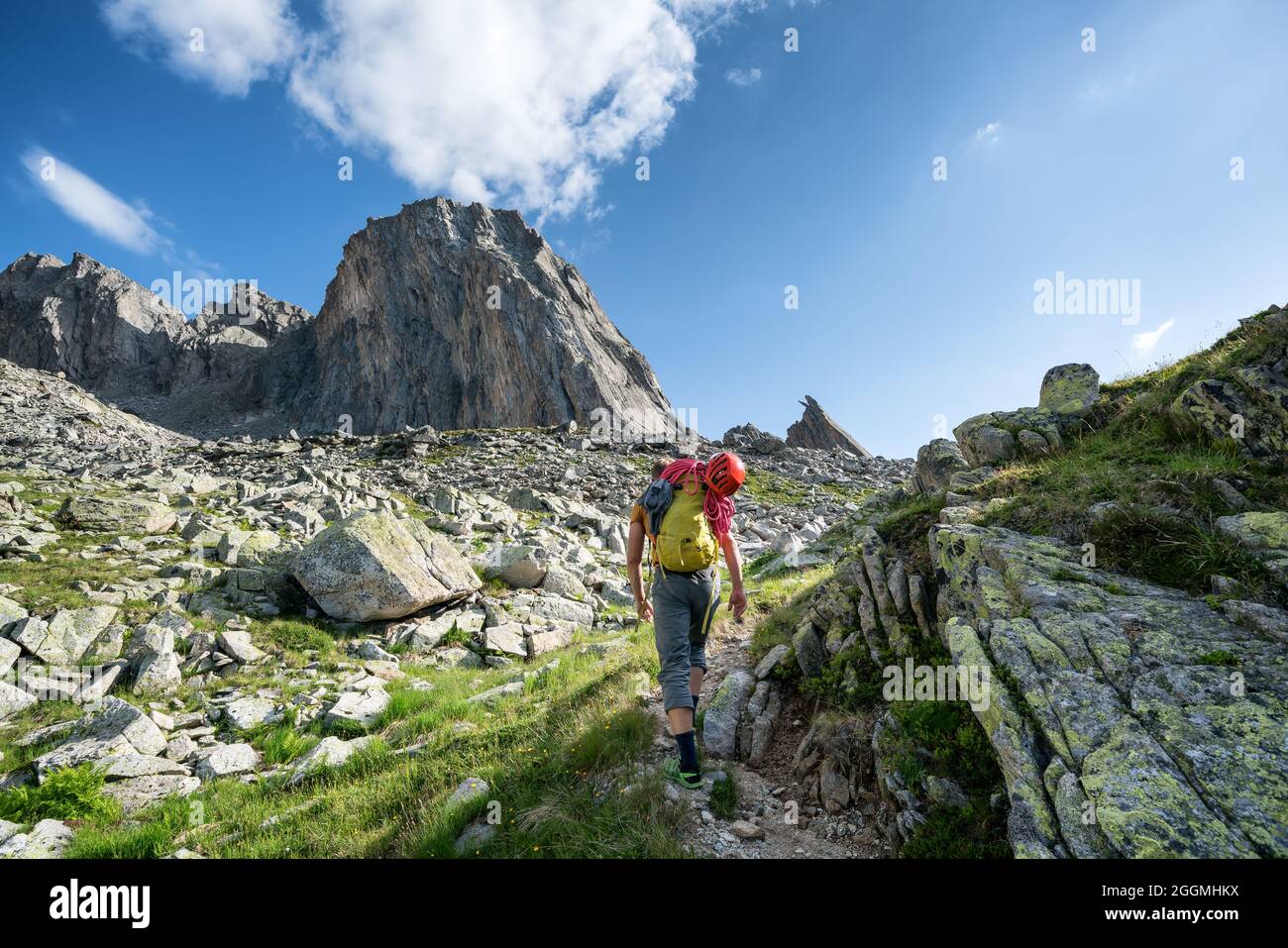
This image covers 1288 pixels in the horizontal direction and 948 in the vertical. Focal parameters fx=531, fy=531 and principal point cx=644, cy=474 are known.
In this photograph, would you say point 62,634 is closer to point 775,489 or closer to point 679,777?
point 679,777

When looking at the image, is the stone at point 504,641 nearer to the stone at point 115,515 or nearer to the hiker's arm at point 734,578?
the hiker's arm at point 734,578

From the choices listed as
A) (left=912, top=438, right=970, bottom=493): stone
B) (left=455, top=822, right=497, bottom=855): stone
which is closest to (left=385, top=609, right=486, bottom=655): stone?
(left=455, top=822, right=497, bottom=855): stone

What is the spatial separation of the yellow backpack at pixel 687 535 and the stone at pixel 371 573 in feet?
30.7

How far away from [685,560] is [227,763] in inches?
281

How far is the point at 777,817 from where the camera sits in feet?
16.7

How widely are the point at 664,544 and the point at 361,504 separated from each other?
65.1 ft

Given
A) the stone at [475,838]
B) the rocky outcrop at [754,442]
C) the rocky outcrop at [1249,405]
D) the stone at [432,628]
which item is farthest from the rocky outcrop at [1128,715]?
the rocky outcrop at [754,442]

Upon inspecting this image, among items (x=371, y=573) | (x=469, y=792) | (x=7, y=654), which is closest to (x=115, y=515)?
(x=7, y=654)

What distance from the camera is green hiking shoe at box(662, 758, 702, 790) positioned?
535 centimetres

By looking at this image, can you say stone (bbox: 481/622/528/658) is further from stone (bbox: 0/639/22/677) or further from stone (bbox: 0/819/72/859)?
stone (bbox: 0/639/22/677)
